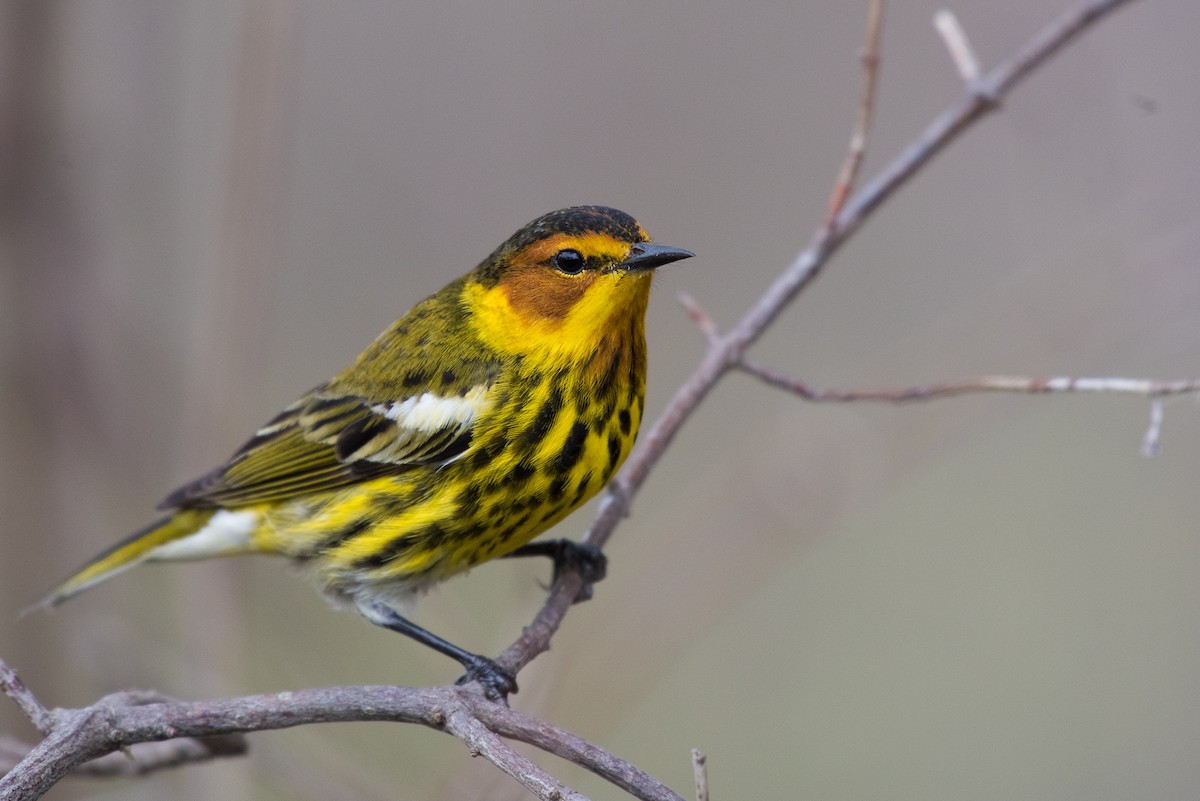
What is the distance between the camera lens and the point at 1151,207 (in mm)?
5312

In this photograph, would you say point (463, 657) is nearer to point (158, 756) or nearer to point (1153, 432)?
point (158, 756)

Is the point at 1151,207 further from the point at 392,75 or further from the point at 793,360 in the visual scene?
the point at 392,75

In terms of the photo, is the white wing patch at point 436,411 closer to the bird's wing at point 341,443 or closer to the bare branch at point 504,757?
→ the bird's wing at point 341,443

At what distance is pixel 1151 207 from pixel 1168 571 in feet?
9.52

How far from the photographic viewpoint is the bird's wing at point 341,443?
13.6ft

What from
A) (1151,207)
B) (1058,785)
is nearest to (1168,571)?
(1058,785)

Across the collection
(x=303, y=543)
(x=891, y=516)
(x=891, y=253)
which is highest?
(x=891, y=253)

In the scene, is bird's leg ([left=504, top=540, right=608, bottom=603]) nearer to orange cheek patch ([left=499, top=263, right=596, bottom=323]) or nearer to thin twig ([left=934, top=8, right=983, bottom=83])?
orange cheek patch ([left=499, top=263, right=596, bottom=323])

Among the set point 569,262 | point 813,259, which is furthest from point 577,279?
point 813,259

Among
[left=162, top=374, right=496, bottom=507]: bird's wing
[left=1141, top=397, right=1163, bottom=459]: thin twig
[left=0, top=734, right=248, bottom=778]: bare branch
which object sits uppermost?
[left=1141, top=397, right=1163, bottom=459]: thin twig

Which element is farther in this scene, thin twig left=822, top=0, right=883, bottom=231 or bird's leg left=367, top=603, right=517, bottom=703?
thin twig left=822, top=0, right=883, bottom=231

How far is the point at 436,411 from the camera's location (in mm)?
4230

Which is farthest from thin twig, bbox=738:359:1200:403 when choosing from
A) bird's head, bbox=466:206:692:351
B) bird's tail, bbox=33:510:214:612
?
bird's tail, bbox=33:510:214:612

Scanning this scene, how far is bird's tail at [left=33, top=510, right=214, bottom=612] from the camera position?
4.59m
